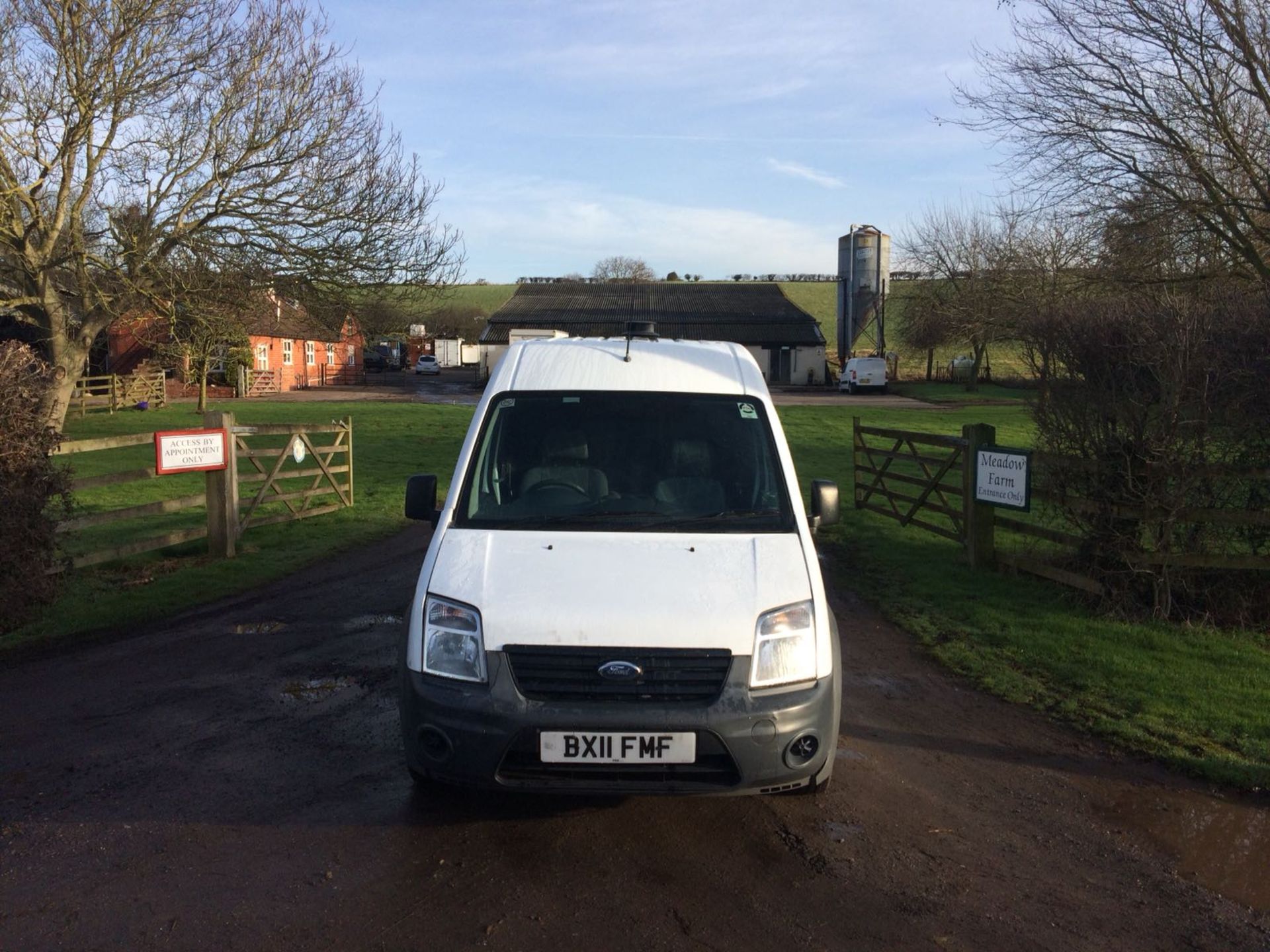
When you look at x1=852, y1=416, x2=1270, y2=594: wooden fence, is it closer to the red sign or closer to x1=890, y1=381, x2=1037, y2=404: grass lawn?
the red sign

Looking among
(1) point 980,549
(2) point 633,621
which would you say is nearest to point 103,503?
(1) point 980,549

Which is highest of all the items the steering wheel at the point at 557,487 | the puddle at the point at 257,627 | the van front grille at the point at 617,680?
the steering wheel at the point at 557,487

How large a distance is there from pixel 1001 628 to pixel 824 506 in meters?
3.63

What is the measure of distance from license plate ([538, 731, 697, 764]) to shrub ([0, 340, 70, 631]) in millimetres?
5844

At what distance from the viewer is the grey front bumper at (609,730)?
3.97m

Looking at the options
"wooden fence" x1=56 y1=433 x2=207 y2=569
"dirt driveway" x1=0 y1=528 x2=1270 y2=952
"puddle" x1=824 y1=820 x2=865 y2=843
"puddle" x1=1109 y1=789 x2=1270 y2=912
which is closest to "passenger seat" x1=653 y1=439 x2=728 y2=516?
"dirt driveway" x1=0 y1=528 x2=1270 y2=952

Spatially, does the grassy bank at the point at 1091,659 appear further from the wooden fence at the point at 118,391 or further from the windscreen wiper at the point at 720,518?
the wooden fence at the point at 118,391

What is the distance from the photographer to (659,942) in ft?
11.5

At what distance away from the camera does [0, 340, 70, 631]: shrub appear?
757 centimetres

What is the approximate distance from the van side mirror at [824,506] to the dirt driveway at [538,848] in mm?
1291

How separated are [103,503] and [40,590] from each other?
27.4 ft

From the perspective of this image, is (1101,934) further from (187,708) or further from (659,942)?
(187,708)

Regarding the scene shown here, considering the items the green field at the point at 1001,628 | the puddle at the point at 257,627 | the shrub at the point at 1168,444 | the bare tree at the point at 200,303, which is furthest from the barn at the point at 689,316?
the shrub at the point at 1168,444

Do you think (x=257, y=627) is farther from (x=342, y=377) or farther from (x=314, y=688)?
(x=342, y=377)
